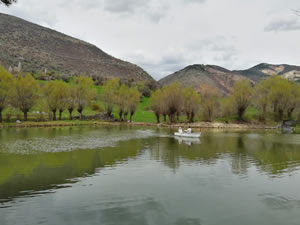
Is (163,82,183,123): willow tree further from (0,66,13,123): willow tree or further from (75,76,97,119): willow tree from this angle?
(0,66,13,123): willow tree

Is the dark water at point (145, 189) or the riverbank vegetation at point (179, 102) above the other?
the riverbank vegetation at point (179, 102)

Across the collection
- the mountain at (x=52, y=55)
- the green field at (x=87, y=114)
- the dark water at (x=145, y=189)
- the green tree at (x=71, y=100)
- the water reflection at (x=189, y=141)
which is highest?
the mountain at (x=52, y=55)

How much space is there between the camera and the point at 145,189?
16.0m

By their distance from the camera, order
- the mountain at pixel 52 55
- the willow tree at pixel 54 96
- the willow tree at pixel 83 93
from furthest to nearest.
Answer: the mountain at pixel 52 55 < the willow tree at pixel 83 93 < the willow tree at pixel 54 96

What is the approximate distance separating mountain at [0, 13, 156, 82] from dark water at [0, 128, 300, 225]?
10075cm

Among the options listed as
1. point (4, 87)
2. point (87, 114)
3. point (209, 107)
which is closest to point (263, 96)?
point (209, 107)

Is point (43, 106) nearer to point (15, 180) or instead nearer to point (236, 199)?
point (15, 180)

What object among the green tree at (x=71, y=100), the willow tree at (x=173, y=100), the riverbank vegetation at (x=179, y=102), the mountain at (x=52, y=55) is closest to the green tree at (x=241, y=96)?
the riverbank vegetation at (x=179, y=102)

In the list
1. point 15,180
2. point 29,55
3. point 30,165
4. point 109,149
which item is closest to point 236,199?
point 15,180

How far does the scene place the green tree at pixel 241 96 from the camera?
77250mm

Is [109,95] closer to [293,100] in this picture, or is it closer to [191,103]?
[191,103]

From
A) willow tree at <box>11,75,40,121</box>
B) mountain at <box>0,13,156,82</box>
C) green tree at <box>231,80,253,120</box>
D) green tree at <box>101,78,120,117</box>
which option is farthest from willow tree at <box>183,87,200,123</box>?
mountain at <box>0,13,156,82</box>

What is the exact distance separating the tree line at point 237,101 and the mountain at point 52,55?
61716 mm

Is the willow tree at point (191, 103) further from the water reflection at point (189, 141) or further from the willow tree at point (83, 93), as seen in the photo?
the water reflection at point (189, 141)
